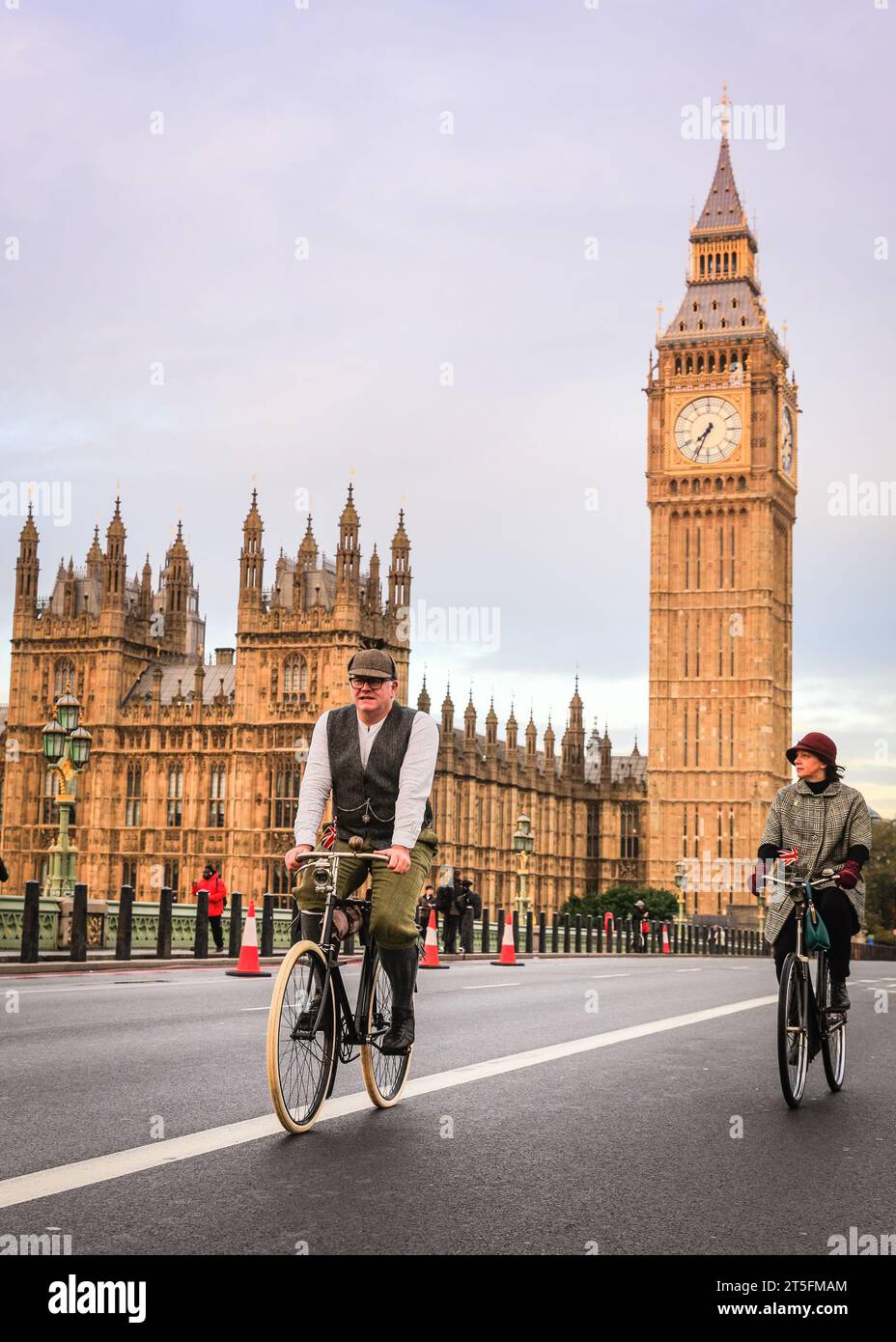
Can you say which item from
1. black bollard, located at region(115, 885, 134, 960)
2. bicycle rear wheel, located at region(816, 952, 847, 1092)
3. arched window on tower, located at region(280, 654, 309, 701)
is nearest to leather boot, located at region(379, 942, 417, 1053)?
bicycle rear wheel, located at region(816, 952, 847, 1092)

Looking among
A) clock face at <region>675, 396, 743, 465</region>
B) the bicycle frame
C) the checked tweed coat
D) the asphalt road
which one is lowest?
the asphalt road

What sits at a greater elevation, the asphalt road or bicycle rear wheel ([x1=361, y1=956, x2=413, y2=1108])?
bicycle rear wheel ([x1=361, y1=956, x2=413, y2=1108])

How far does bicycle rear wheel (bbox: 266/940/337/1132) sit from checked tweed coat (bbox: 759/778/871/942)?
7.73 feet

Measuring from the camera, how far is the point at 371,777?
6.49 m

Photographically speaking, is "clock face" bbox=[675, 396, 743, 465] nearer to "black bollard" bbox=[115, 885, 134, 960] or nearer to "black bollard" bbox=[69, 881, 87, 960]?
"black bollard" bbox=[115, 885, 134, 960]

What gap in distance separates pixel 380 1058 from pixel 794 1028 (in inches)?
71.0

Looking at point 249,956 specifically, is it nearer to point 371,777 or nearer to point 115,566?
point 371,777

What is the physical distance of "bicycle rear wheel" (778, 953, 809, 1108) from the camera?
700 cm

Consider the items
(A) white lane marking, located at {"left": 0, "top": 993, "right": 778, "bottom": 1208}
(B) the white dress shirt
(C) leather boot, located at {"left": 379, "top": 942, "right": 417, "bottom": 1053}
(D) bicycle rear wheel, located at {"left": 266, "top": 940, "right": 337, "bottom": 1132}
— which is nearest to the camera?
(A) white lane marking, located at {"left": 0, "top": 993, "right": 778, "bottom": 1208}

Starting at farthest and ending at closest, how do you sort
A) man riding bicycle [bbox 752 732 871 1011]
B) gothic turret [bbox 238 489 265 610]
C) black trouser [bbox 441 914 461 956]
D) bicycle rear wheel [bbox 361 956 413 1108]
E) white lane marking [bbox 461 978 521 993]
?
gothic turret [bbox 238 489 265 610], black trouser [bbox 441 914 461 956], white lane marking [bbox 461 978 521 993], man riding bicycle [bbox 752 732 871 1011], bicycle rear wheel [bbox 361 956 413 1108]

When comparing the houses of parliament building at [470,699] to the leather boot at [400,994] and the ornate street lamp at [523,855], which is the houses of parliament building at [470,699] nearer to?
the ornate street lamp at [523,855]

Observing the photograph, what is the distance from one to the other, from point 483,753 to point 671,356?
86.6ft

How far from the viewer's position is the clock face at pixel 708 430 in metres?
90.4

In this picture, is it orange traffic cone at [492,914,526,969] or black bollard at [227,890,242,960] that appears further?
black bollard at [227,890,242,960]
